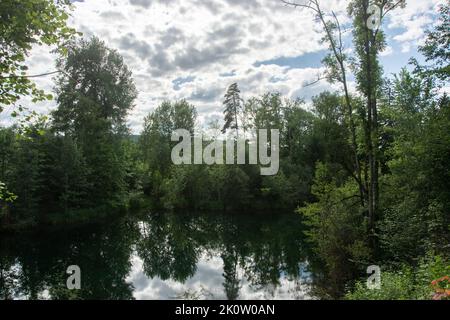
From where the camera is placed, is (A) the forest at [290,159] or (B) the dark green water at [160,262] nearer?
(A) the forest at [290,159]

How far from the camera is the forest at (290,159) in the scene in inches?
312

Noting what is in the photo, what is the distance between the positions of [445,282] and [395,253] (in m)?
5.33

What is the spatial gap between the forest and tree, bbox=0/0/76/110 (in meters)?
0.02

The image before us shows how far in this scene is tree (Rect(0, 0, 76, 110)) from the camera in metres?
Answer: 4.44

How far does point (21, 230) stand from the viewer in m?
23.3

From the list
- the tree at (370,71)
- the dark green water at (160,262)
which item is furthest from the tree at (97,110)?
the tree at (370,71)

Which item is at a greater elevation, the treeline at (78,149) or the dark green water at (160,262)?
the treeline at (78,149)

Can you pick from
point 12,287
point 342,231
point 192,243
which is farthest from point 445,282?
point 192,243

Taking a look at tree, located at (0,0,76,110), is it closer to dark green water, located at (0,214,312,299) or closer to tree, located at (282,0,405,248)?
dark green water, located at (0,214,312,299)

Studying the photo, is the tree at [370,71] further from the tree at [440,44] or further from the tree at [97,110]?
the tree at [97,110]

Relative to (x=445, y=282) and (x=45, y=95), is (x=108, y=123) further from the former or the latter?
(x=445, y=282)

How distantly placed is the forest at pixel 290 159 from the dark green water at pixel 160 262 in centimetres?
204

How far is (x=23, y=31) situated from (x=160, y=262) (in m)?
16.1

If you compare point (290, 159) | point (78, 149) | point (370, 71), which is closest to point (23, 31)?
point (370, 71)
